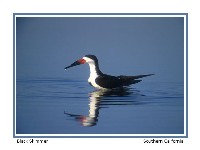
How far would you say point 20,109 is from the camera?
8.10 meters

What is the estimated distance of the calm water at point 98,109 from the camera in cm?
770

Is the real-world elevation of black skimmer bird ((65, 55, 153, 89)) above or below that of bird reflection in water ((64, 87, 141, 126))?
above

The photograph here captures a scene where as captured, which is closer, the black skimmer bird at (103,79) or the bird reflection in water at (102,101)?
the bird reflection in water at (102,101)

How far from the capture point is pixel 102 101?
8258 millimetres

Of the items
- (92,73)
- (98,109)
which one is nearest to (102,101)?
(98,109)

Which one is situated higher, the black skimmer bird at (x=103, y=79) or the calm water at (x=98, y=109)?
the black skimmer bird at (x=103, y=79)

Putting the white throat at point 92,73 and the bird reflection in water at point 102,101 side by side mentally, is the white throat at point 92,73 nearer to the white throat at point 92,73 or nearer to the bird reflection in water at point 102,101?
the white throat at point 92,73

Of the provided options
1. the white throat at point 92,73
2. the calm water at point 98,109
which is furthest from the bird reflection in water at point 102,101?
the white throat at point 92,73

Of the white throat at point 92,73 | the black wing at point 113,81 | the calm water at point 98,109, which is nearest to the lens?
the calm water at point 98,109

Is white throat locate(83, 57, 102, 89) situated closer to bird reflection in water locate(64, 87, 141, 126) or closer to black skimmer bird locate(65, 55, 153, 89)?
black skimmer bird locate(65, 55, 153, 89)

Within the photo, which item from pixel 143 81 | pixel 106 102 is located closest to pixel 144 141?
pixel 106 102

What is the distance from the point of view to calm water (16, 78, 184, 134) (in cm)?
770

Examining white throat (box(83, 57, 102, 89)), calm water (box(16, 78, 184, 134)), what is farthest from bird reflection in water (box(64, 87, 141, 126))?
white throat (box(83, 57, 102, 89))

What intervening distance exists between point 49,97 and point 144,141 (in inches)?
60.7
